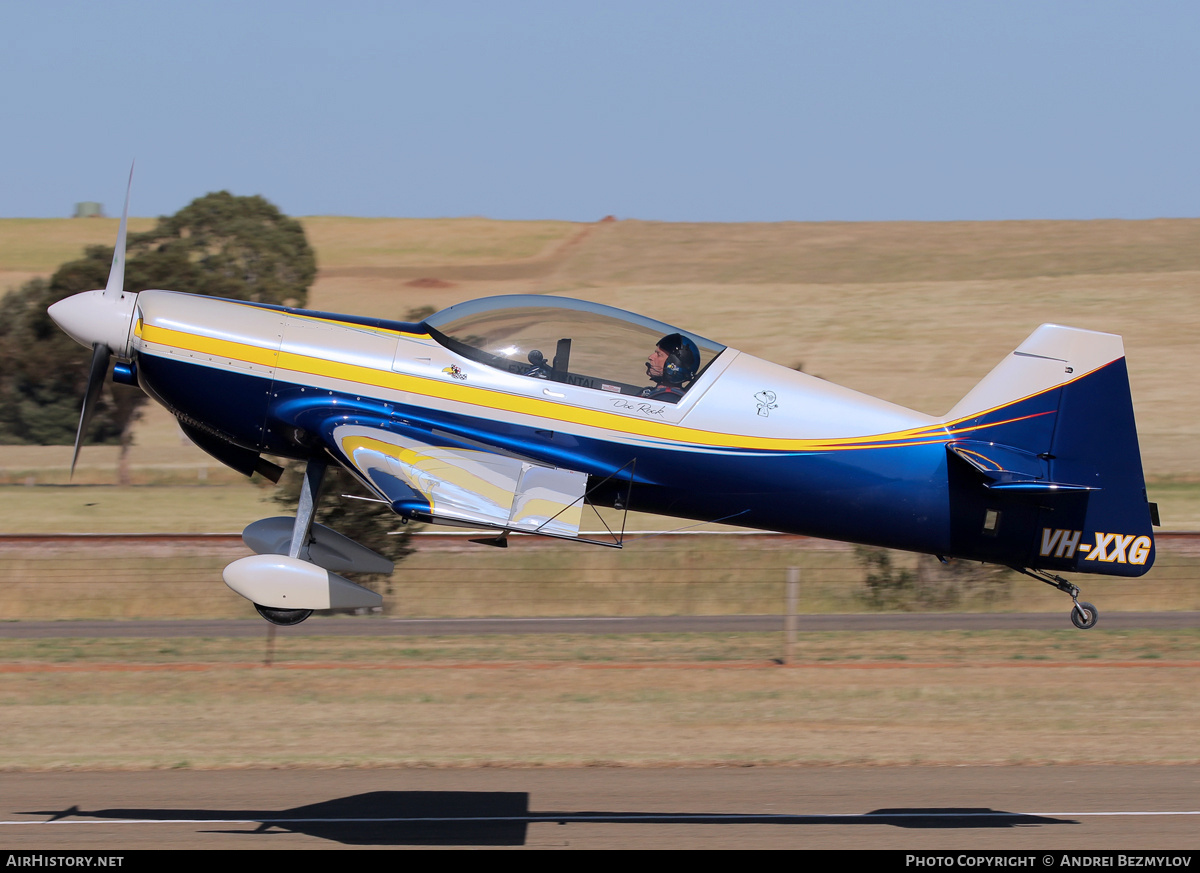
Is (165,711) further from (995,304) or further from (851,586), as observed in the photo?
(995,304)

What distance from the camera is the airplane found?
8945 millimetres

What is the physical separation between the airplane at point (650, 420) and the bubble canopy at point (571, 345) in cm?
2

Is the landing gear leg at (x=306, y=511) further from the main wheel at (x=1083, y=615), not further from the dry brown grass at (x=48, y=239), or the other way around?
the dry brown grass at (x=48, y=239)

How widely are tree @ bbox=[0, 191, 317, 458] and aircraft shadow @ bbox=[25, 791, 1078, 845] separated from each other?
25.8m

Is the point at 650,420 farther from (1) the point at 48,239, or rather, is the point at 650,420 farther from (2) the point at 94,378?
(1) the point at 48,239

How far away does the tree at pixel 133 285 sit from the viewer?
39.3m

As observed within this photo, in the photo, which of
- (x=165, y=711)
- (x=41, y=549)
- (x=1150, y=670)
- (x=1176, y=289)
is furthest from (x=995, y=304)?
(x=165, y=711)

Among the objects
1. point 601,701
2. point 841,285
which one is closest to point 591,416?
point 601,701

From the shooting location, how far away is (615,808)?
10.5 m

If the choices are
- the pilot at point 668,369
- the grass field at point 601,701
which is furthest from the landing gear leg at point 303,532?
the grass field at point 601,701

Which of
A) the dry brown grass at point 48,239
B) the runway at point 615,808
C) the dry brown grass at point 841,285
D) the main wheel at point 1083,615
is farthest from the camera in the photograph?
the dry brown grass at point 48,239

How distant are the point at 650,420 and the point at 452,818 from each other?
12.9ft

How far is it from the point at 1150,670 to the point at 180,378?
13.7m

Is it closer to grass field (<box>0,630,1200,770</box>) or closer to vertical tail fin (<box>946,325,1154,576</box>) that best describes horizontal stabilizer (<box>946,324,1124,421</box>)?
vertical tail fin (<box>946,325,1154,576</box>)
